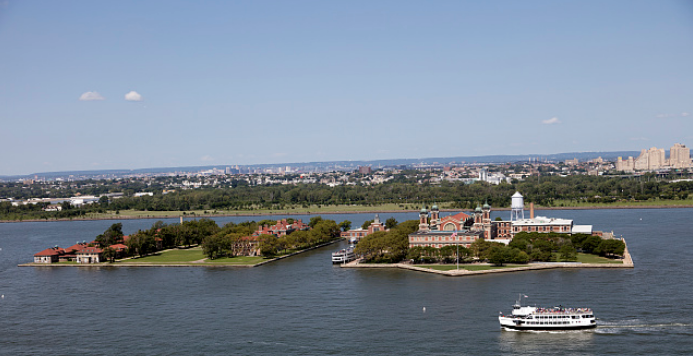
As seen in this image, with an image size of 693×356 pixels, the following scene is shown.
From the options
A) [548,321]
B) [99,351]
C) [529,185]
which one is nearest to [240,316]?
[99,351]

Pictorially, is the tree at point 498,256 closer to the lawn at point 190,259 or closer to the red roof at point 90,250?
the lawn at point 190,259

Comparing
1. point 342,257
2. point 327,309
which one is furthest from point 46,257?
point 327,309

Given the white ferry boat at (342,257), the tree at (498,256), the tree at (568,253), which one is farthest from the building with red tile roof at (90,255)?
the tree at (568,253)

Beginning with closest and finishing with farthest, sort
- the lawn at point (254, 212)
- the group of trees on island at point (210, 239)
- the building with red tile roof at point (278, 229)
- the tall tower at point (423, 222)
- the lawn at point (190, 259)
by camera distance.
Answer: the lawn at point (190, 259) → the group of trees on island at point (210, 239) → the tall tower at point (423, 222) → the building with red tile roof at point (278, 229) → the lawn at point (254, 212)

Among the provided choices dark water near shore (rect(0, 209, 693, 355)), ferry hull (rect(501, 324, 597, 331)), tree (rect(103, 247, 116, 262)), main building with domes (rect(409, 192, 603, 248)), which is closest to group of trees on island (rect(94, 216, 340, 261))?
tree (rect(103, 247, 116, 262))

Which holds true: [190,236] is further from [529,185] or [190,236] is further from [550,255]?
[529,185]

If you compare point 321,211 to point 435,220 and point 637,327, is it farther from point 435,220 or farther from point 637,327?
point 637,327
